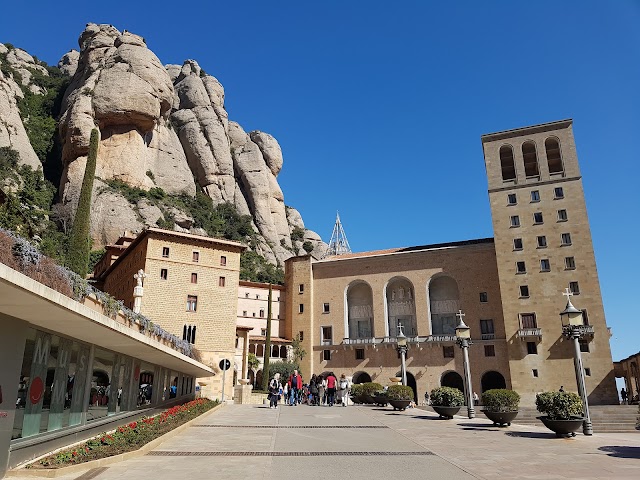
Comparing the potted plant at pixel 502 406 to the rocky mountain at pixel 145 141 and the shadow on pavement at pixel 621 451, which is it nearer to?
the shadow on pavement at pixel 621 451

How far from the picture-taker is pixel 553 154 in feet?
169

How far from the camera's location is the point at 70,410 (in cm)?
1043

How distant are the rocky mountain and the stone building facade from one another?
3056 cm

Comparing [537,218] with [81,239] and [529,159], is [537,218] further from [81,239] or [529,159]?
[81,239]

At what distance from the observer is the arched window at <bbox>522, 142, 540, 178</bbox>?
2019 inches

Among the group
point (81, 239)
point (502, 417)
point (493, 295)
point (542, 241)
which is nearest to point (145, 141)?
point (81, 239)

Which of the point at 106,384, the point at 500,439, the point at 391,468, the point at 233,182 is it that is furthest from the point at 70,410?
the point at 233,182

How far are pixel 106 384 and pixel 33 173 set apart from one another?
2676 inches

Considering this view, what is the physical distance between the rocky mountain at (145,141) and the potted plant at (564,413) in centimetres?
6115

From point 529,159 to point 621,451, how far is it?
154 ft

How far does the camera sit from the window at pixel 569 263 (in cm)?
4522

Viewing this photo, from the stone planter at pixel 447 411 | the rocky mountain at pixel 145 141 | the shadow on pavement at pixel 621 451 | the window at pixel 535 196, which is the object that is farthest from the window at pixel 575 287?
the rocky mountain at pixel 145 141

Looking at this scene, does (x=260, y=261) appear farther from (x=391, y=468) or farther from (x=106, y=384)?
(x=391, y=468)

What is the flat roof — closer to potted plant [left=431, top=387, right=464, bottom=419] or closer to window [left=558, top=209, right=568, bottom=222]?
potted plant [left=431, top=387, right=464, bottom=419]
